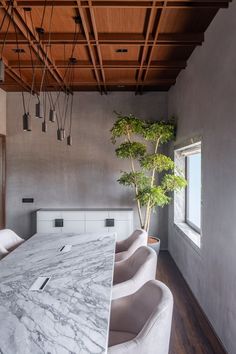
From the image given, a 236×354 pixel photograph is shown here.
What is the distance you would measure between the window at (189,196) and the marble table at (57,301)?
6.72 feet

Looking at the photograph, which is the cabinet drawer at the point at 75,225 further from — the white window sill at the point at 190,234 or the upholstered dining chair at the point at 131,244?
the upholstered dining chair at the point at 131,244

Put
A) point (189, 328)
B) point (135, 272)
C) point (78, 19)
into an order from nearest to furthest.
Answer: point (135, 272)
point (189, 328)
point (78, 19)

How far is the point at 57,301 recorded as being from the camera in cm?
172

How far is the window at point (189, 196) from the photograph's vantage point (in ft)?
14.8

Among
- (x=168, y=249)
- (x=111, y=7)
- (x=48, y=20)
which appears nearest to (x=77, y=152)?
(x=168, y=249)

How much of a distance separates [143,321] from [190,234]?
269 centimetres

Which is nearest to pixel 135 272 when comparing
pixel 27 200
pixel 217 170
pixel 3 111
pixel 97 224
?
pixel 217 170

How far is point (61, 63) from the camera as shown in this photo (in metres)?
4.59

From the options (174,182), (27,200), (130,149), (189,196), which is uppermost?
(130,149)

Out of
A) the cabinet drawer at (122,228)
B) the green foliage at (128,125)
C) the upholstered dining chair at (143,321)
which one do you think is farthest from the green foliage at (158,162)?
the upholstered dining chair at (143,321)

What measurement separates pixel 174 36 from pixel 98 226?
11.3 feet

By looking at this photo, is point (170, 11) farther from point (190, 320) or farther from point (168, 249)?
point (168, 249)

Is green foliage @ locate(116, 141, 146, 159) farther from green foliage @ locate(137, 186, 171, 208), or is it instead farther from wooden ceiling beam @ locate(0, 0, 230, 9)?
wooden ceiling beam @ locate(0, 0, 230, 9)

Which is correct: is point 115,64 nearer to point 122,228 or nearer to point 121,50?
point 121,50
